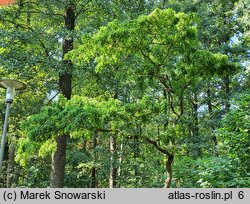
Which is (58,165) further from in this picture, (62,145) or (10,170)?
(10,170)

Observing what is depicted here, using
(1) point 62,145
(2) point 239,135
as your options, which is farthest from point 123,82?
(2) point 239,135

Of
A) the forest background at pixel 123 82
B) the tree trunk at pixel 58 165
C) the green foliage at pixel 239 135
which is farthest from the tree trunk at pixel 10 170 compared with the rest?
the green foliage at pixel 239 135

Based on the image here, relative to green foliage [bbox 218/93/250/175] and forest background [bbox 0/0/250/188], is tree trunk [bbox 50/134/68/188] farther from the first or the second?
green foliage [bbox 218/93/250/175]

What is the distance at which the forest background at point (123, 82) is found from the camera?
16.7 feet

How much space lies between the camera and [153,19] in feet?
17.3

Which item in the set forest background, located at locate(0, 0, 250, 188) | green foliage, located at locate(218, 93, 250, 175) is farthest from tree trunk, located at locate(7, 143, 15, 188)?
green foliage, located at locate(218, 93, 250, 175)

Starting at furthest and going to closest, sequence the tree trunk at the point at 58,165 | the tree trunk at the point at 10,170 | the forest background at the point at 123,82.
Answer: the tree trunk at the point at 10,170 < the tree trunk at the point at 58,165 < the forest background at the point at 123,82

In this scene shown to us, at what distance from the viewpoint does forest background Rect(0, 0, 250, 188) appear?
16.7ft

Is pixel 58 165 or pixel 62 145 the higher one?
pixel 62 145

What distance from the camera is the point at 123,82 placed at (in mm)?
10477

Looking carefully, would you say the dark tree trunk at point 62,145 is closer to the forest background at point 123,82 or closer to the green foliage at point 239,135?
the forest background at point 123,82

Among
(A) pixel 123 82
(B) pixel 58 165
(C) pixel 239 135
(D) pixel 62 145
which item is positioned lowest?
(B) pixel 58 165

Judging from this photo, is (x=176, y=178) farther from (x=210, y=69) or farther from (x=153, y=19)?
(x=153, y=19)

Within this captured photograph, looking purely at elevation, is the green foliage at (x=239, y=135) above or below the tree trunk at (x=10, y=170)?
above
